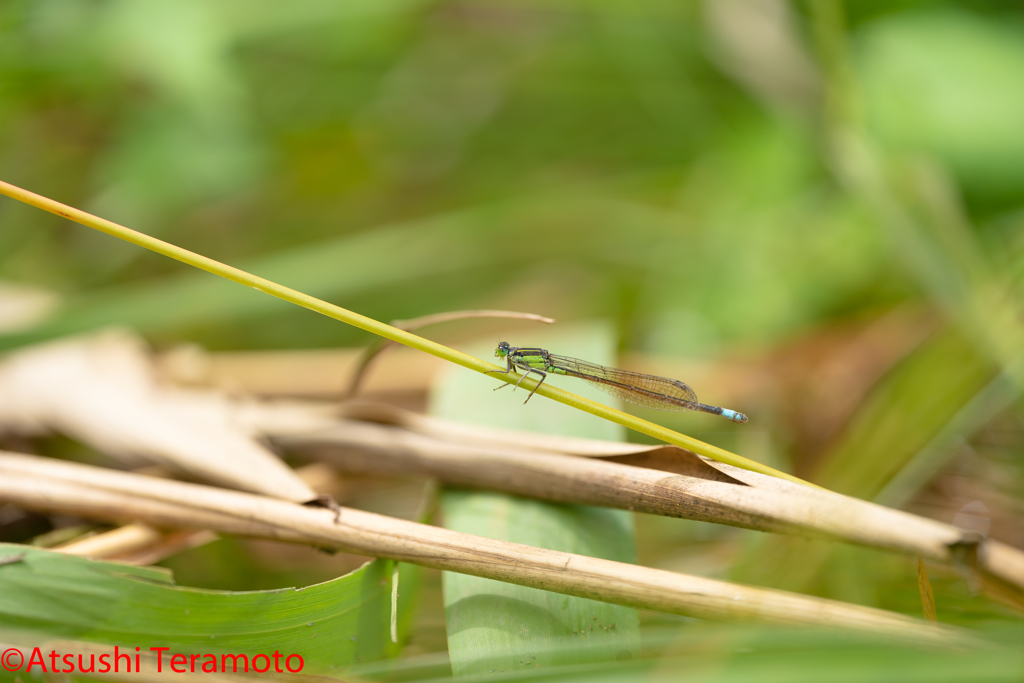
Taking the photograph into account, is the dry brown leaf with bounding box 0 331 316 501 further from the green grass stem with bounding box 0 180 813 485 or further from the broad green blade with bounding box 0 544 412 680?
the green grass stem with bounding box 0 180 813 485

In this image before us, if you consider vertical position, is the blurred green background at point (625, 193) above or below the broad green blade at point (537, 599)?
above

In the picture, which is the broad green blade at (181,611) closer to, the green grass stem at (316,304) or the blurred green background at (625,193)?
the green grass stem at (316,304)

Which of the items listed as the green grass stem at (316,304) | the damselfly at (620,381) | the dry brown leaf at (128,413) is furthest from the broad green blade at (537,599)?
the dry brown leaf at (128,413)

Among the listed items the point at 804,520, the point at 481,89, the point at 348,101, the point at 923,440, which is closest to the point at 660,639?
the point at 804,520

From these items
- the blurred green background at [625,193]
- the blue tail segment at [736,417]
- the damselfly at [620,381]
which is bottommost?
the blue tail segment at [736,417]

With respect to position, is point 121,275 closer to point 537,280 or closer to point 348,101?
point 348,101

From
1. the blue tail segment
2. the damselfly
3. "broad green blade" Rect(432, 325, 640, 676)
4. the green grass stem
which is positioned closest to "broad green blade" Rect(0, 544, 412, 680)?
"broad green blade" Rect(432, 325, 640, 676)

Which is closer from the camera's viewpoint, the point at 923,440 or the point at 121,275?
the point at 923,440
